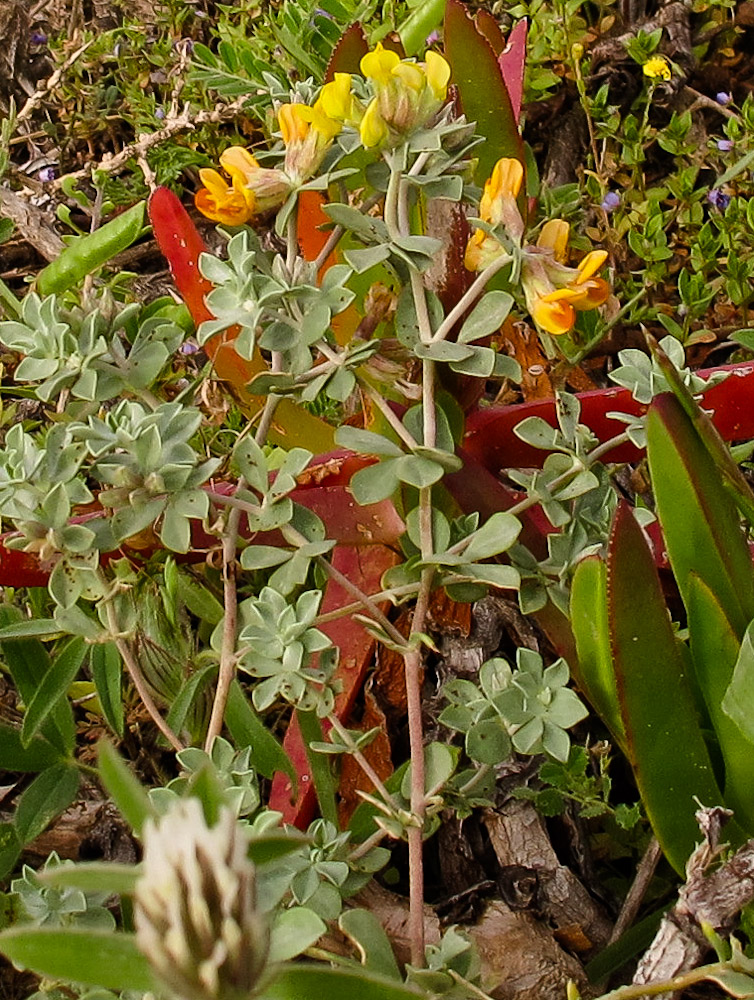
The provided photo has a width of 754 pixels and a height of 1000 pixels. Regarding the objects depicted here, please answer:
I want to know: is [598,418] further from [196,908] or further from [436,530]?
[196,908]

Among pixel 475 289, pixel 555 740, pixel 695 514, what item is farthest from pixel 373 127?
pixel 555 740

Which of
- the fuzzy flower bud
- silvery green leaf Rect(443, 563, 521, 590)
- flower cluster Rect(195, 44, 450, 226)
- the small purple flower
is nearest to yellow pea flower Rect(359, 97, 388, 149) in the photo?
flower cluster Rect(195, 44, 450, 226)

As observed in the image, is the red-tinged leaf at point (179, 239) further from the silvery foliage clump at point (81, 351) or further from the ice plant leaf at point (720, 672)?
the ice plant leaf at point (720, 672)

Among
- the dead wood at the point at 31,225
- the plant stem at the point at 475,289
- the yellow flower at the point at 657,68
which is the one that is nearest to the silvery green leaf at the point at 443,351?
the plant stem at the point at 475,289

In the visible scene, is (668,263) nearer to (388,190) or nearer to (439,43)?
(439,43)

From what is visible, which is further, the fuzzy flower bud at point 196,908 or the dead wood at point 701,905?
the dead wood at point 701,905

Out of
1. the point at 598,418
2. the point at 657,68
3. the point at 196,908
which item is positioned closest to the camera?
the point at 196,908
